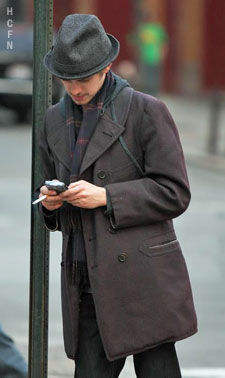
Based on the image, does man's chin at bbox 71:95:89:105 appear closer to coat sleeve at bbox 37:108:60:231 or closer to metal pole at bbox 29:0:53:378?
coat sleeve at bbox 37:108:60:231

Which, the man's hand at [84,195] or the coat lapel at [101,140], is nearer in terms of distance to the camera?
the man's hand at [84,195]

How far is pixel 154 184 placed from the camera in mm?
3533

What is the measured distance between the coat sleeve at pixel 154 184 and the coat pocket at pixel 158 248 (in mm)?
85

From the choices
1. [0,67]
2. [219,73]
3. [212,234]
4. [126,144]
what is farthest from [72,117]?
[219,73]

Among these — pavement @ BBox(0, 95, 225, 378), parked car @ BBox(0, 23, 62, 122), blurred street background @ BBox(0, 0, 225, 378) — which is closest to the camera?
pavement @ BBox(0, 95, 225, 378)

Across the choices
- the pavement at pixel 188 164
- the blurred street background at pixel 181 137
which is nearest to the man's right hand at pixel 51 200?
the blurred street background at pixel 181 137

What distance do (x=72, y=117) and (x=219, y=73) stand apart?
981 inches

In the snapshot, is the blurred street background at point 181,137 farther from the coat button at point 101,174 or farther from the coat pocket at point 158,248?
the coat pocket at point 158,248

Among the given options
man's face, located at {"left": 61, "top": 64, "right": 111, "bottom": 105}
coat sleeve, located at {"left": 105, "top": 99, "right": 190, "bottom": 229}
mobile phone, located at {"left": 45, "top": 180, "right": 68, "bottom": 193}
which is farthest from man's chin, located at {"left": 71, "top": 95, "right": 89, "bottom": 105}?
mobile phone, located at {"left": 45, "top": 180, "right": 68, "bottom": 193}

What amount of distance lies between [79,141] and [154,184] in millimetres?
299

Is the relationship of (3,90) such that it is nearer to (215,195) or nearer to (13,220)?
(215,195)

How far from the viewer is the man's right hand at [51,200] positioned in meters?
3.49

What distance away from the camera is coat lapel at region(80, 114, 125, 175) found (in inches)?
139

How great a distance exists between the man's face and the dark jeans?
0.69 m
